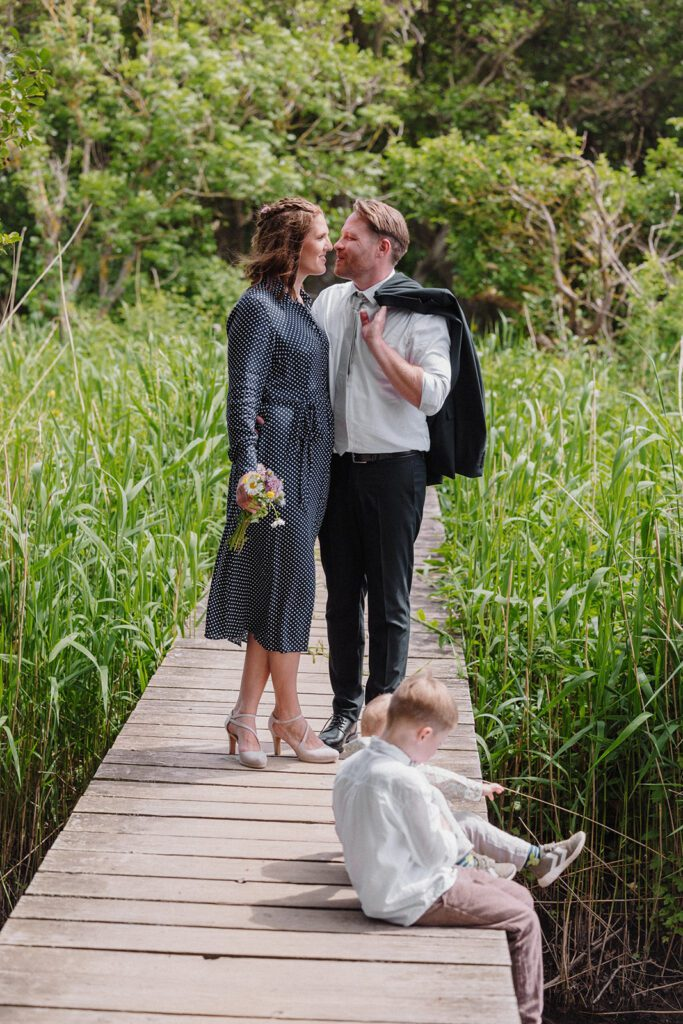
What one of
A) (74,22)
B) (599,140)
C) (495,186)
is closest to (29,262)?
(74,22)

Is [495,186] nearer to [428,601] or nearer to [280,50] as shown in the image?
[280,50]

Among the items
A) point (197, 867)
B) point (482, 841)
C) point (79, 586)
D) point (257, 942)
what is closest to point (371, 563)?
point (482, 841)

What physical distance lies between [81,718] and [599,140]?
42.5 ft

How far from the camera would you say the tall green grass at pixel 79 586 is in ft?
11.6

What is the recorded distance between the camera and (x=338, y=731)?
3385 millimetres

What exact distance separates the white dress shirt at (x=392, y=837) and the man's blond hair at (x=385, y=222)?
1381mm

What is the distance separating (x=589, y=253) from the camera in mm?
10406

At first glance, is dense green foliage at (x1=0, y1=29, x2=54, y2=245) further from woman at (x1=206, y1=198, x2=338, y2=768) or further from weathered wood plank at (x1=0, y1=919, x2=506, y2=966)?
weathered wood plank at (x1=0, y1=919, x2=506, y2=966)

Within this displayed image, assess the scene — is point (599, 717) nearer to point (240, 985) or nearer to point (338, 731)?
point (338, 731)

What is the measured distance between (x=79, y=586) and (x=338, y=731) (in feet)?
3.40

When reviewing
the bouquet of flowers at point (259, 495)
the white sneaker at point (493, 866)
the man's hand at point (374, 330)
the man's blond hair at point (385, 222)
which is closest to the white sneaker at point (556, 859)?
the white sneaker at point (493, 866)

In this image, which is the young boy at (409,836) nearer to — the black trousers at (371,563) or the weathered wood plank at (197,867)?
the weathered wood plank at (197,867)

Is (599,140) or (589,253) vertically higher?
(599,140)

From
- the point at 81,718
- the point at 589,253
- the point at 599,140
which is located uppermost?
the point at 599,140
